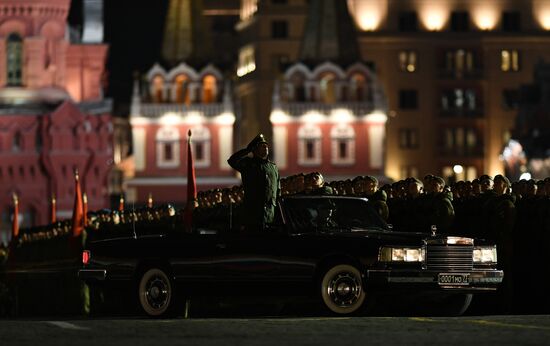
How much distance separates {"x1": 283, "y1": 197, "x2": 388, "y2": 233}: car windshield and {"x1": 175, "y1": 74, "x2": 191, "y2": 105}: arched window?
4775 inches

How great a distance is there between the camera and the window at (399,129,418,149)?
155 metres

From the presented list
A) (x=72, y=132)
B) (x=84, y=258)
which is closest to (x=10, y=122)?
(x=72, y=132)

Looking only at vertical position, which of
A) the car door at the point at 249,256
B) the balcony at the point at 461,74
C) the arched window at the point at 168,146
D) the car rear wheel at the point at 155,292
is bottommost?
the car rear wheel at the point at 155,292

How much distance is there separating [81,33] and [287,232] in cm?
14758

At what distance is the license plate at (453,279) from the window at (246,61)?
132 metres

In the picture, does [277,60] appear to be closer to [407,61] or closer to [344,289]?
[407,61]

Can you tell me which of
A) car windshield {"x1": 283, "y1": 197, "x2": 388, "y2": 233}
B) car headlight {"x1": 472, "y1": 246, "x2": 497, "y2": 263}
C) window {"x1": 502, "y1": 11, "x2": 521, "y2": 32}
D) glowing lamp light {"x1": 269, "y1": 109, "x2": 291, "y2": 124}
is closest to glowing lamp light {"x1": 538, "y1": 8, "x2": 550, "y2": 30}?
window {"x1": 502, "y1": 11, "x2": 521, "y2": 32}

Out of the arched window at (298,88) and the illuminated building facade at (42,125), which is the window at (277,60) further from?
the illuminated building facade at (42,125)

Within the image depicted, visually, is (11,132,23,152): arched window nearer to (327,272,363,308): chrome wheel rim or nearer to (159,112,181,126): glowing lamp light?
(159,112,181,126): glowing lamp light

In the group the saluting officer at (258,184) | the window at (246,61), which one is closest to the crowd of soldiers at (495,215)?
the saluting officer at (258,184)

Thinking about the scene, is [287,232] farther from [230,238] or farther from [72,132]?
[72,132]

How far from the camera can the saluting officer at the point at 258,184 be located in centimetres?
3017

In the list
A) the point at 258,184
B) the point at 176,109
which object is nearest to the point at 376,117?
the point at 176,109

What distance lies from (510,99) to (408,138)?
25.9 ft
